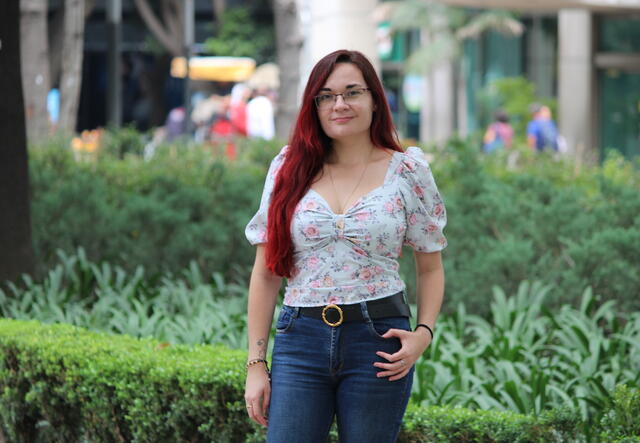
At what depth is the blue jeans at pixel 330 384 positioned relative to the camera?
358 centimetres

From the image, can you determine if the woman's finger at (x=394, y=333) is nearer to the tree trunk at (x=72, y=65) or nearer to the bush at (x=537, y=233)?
the bush at (x=537, y=233)

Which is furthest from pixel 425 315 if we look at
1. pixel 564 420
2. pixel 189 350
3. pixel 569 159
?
pixel 569 159

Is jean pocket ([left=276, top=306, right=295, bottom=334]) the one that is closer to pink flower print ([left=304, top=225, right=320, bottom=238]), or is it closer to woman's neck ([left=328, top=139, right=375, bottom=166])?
pink flower print ([left=304, top=225, right=320, bottom=238])

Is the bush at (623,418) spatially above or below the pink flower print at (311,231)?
below

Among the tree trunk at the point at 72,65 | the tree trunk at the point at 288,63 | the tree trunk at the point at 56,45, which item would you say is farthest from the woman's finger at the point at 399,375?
the tree trunk at the point at 56,45

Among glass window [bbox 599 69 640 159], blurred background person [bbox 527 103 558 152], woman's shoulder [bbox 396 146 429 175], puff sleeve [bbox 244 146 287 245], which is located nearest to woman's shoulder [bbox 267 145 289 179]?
puff sleeve [bbox 244 146 287 245]

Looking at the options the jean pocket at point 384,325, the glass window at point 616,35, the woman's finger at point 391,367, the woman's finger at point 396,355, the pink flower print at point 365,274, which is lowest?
the woman's finger at point 391,367

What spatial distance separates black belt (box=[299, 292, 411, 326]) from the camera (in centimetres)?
360

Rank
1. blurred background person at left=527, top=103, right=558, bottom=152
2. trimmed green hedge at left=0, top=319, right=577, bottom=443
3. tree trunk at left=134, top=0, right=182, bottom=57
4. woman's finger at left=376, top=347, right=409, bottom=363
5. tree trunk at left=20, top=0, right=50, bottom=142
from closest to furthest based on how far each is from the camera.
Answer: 1. woman's finger at left=376, top=347, right=409, bottom=363
2. trimmed green hedge at left=0, top=319, right=577, bottom=443
3. tree trunk at left=20, top=0, right=50, bottom=142
4. blurred background person at left=527, top=103, right=558, bottom=152
5. tree trunk at left=134, top=0, right=182, bottom=57

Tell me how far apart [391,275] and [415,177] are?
0.32m

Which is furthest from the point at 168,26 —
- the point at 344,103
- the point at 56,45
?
the point at 344,103

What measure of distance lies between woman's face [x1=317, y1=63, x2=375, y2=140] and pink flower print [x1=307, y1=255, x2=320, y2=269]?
0.39 metres

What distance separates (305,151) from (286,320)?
0.53m

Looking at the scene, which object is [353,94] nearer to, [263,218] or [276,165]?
[276,165]
